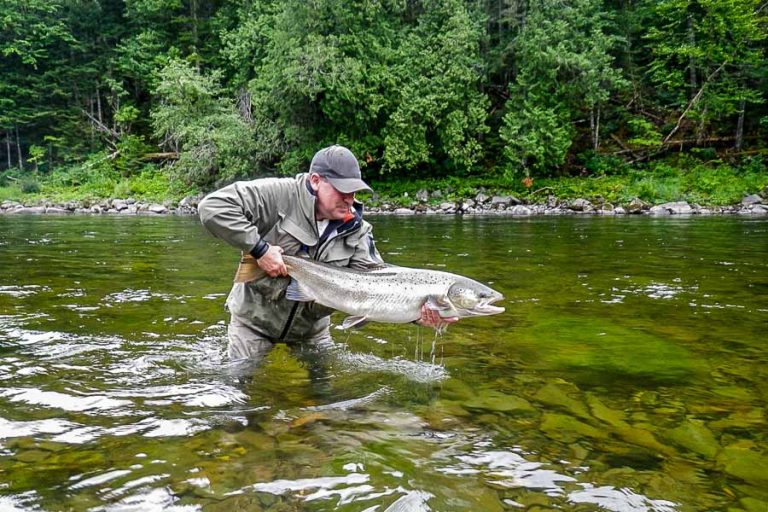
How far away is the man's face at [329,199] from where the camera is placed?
4.45m

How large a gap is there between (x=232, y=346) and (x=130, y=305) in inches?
148

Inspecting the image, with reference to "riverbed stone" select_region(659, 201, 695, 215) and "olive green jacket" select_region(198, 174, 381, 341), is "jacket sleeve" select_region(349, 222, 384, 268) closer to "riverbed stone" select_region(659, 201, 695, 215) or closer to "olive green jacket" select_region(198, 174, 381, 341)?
"olive green jacket" select_region(198, 174, 381, 341)

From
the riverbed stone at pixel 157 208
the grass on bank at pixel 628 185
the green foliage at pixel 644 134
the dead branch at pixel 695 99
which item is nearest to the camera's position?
the grass on bank at pixel 628 185

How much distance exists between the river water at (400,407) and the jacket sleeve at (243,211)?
46.6 inches

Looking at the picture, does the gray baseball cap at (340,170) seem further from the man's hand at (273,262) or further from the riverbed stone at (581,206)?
the riverbed stone at (581,206)

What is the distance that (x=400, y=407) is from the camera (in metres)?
4.29

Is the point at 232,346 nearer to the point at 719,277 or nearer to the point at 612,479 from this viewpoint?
the point at 612,479

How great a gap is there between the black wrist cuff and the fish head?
137 centimetres

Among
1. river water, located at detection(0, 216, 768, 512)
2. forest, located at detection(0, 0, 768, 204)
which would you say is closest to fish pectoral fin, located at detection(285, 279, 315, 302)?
river water, located at detection(0, 216, 768, 512)

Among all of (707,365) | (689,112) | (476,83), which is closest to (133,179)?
(476,83)

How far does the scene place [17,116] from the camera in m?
48.8

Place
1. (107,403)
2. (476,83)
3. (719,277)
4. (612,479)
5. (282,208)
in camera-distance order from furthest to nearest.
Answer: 1. (476,83)
2. (719,277)
3. (282,208)
4. (107,403)
5. (612,479)

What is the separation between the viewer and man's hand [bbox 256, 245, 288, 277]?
14.4 ft

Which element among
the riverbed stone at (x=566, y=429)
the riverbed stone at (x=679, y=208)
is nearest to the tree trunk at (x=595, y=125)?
the riverbed stone at (x=679, y=208)
